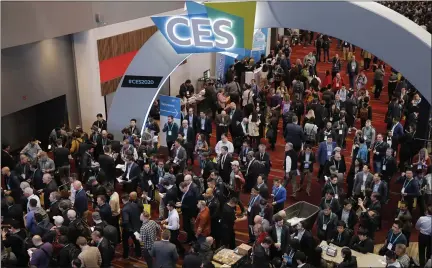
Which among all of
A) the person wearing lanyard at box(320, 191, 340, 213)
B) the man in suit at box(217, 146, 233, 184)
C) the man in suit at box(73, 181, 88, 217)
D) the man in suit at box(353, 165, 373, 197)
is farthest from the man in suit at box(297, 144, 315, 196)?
the man in suit at box(73, 181, 88, 217)

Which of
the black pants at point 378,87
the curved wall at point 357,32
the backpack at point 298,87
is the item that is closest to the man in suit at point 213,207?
the curved wall at point 357,32

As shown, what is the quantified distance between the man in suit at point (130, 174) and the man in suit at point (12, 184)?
1868 millimetres

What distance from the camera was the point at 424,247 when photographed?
8.43 metres

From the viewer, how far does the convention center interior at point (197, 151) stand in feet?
26.1

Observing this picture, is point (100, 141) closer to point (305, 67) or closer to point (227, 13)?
point (227, 13)

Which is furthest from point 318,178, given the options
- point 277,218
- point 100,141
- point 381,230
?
point 100,141

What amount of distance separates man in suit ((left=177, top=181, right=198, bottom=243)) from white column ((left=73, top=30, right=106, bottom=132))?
240 inches

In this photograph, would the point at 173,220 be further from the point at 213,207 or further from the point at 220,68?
the point at 220,68

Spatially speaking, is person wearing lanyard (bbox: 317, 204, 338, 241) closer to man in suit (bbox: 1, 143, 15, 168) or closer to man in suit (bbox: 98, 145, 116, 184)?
man in suit (bbox: 98, 145, 116, 184)

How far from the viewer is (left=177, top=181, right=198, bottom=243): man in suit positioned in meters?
8.95

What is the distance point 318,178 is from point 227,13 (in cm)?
425

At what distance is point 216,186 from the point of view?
928cm

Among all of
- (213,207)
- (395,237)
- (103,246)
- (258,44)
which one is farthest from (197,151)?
(258,44)

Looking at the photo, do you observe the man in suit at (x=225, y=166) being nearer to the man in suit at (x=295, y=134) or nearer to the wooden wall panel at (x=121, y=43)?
the man in suit at (x=295, y=134)
